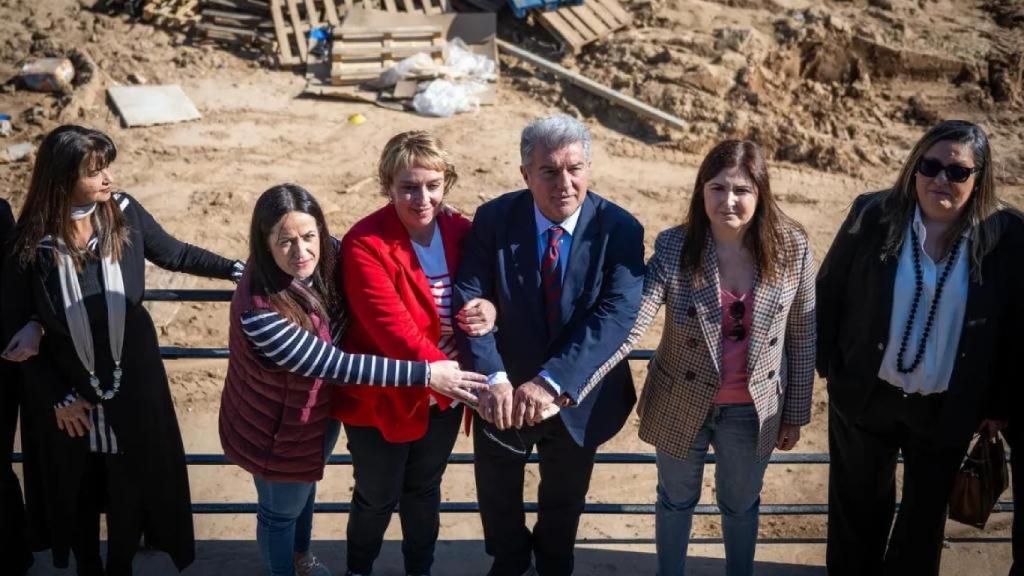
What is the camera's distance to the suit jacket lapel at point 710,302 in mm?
3670

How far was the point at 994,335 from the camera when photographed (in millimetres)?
3643

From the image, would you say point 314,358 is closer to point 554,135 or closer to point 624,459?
point 554,135

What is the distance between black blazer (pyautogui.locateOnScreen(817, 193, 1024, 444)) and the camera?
361cm

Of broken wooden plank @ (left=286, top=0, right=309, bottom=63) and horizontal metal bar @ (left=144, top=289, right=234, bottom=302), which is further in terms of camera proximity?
broken wooden plank @ (left=286, top=0, right=309, bottom=63)

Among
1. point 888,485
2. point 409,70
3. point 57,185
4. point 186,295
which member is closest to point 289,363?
point 186,295

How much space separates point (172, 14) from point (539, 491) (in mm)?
12305

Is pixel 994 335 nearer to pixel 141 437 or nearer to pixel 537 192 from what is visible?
pixel 537 192

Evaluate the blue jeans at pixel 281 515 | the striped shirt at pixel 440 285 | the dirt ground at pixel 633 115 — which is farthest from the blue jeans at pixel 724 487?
the dirt ground at pixel 633 115

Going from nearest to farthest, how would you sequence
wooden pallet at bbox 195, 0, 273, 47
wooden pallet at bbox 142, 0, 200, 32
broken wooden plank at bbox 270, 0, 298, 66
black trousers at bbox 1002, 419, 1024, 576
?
1. black trousers at bbox 1002, 419, 1024, 576
2. broken wooden plank at bbox 270, 0, 298, 66
3. wooden pallet at bbox 195, 0, 273, 47
4. wooden pallet at bbox 142, 0, 200, 32

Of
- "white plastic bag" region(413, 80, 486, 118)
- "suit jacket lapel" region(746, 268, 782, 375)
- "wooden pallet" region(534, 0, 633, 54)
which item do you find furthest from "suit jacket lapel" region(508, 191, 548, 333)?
"wooden pallet" region(534, 0, 633, 54)

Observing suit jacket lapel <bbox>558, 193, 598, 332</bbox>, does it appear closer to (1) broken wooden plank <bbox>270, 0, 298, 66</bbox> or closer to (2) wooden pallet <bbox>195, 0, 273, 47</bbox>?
(1) broken wooden plank <bbox>270, 0, 298, 66</bbox>

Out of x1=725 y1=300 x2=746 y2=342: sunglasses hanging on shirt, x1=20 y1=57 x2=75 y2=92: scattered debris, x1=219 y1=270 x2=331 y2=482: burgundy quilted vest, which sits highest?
x1=725 y1=300 x2=746 y2=342: sunglasses hanging on shirt

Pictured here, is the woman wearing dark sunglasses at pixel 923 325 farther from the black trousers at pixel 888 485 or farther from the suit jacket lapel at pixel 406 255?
the suit jacket lapel at pixel 406 255

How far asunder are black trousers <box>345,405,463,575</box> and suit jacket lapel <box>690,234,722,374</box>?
1019 millimetres
